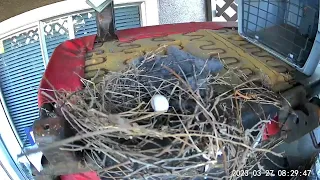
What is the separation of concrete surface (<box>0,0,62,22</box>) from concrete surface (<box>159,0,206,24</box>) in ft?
2.50

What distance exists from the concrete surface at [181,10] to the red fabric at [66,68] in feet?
4.54

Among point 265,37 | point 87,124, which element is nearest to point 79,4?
point 265,37

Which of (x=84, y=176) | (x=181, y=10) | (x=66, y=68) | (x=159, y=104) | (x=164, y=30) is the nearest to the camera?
(x=159, y=104)

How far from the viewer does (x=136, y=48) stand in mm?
1280

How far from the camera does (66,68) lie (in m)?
1.15

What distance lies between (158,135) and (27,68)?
2057 mm

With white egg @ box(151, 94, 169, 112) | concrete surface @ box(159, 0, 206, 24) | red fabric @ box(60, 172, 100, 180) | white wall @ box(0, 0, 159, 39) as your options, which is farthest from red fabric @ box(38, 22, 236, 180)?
concrete surface @ box(159, 0, 206, 24)

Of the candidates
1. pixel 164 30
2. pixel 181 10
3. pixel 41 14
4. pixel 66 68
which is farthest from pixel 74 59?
pixel 181 10

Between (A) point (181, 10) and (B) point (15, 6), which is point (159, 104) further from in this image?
(A) point (181, 10)

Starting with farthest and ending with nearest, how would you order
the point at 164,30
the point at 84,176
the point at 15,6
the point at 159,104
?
the point at 15,6, the point at 164,30, the point at 84,176, the point at 159,104

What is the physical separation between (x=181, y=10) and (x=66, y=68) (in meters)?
1.81

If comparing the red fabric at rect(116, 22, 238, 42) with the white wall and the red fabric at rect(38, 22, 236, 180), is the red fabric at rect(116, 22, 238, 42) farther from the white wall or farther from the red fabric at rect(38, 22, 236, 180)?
the white wall

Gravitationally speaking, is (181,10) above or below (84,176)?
below

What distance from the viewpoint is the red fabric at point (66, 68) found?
40.6 inches
